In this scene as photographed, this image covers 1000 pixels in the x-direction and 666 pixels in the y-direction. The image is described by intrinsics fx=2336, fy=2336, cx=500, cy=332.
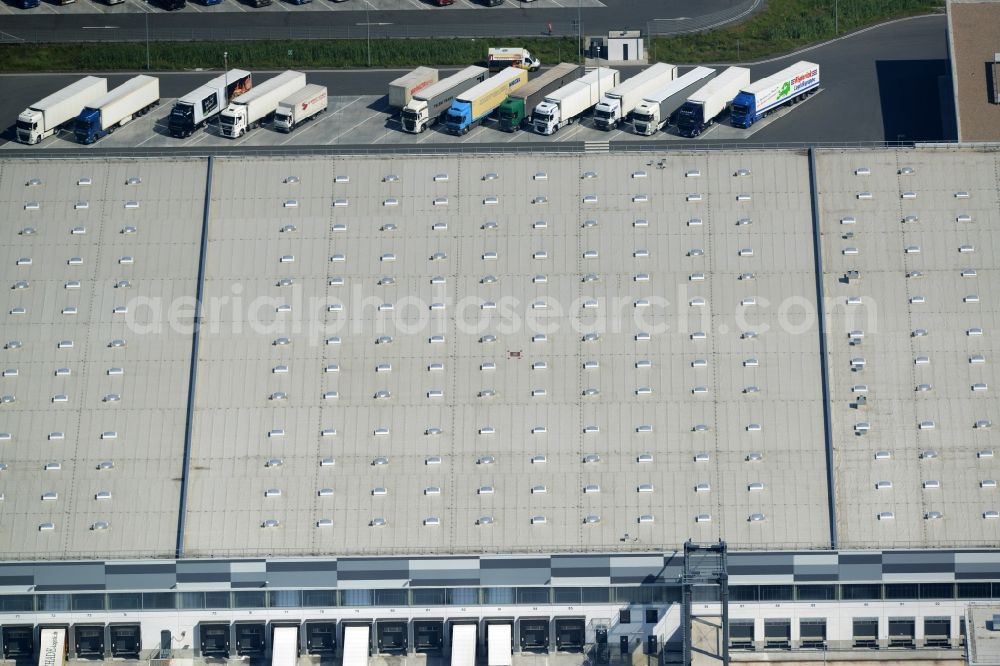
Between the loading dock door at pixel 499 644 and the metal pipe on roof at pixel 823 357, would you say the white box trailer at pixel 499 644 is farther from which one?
the metal pipe on roof at pixel 823 357

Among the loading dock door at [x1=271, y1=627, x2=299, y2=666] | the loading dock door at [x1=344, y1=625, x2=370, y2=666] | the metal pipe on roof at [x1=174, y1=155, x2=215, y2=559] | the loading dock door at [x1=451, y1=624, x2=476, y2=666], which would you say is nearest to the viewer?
the loading dock door at [x1=451, y1=624, x2=476, y2=666]

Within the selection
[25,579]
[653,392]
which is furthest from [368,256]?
[25,579]

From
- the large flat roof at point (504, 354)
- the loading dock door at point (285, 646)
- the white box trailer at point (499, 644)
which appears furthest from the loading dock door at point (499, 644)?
the loading dock door at point (285, 646)

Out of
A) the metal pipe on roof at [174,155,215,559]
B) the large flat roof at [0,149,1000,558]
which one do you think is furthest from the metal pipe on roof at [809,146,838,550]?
the metal pipe on roof at [174,155,215,559]

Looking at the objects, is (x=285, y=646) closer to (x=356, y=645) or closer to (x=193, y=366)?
(x=356, y=645)

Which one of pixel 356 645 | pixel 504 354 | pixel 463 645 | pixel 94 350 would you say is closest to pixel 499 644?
pixel 463 645

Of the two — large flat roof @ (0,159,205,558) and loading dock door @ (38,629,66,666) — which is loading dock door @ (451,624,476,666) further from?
loading dock door @ (38,629,66,666)

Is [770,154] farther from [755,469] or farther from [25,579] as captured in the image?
[25,579]
